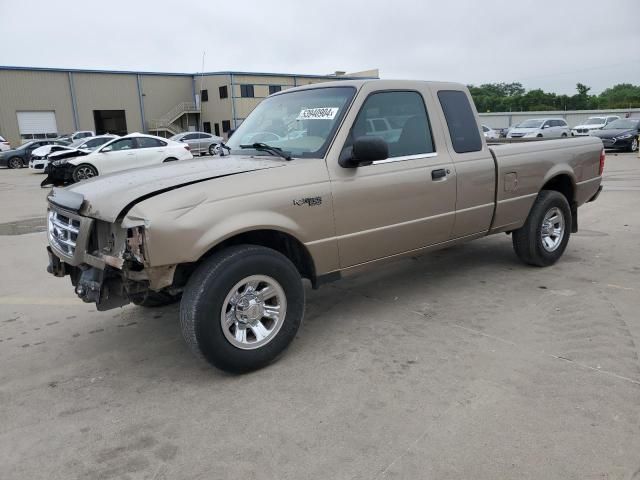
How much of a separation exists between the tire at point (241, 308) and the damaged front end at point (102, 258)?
249 millimetres

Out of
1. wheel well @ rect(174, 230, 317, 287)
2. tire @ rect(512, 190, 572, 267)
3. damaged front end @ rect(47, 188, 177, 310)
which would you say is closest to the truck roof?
wheel well @ rect(174, 230, 317, 287)

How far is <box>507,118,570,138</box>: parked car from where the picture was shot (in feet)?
93.0

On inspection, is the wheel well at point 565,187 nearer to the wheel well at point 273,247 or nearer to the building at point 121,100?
the wheel well at point 273,247

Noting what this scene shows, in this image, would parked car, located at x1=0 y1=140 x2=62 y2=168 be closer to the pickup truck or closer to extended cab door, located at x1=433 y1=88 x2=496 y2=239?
the pickup truck

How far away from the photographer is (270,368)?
3.60 m

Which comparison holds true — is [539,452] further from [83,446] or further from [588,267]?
[588,267]

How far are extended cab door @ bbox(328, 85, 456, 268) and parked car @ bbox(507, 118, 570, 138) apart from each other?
25968mm

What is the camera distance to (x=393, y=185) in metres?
4.15

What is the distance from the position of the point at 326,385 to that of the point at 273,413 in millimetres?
435

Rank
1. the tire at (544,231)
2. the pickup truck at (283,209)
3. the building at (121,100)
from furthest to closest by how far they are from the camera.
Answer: the building at (121,100), the tire at (544,231), the pickup truck at (283,209)

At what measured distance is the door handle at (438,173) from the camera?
14.6 feet

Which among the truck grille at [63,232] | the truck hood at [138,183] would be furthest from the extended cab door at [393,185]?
the truck grille at [63,232]

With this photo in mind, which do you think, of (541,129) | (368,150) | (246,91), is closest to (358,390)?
(368,150)

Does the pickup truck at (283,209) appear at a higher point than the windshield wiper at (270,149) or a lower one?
lower
